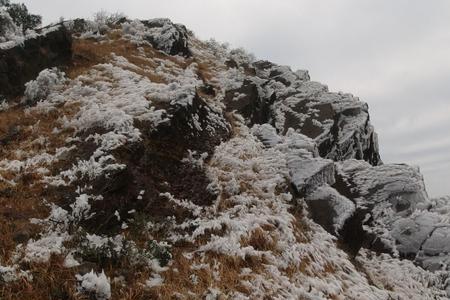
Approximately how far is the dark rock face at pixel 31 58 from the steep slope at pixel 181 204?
15 cm

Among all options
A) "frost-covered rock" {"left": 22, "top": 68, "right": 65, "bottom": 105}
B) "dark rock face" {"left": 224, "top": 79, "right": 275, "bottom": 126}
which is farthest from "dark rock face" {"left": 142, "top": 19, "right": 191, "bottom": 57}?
"frost-covered rock" {"left": 22, "top": 68, "right": 65, "bottom": 105}

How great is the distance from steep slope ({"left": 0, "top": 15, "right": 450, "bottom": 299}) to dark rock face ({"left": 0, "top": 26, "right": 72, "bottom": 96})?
15 cm

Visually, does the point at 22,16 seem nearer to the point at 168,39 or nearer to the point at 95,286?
the point at 168,39

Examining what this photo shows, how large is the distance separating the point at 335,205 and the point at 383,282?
99.9 inches

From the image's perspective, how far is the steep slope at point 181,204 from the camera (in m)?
9.02

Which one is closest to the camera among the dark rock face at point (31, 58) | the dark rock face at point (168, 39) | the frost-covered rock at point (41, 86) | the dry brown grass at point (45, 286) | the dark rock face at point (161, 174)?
the dry brown grass at point (45, 286)

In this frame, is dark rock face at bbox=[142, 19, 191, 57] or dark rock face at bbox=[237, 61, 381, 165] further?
dark rock face at bbox=[142, 19, 191, 57]

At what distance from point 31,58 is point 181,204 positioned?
33.4 feet

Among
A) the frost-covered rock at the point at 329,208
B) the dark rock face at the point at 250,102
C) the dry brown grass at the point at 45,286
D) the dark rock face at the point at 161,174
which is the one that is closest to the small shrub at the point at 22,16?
the dark rock face at the point at 250,102

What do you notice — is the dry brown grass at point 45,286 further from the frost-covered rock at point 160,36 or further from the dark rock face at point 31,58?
the frost-covered rock at point 160,36

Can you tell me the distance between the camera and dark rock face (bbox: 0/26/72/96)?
17.1 m

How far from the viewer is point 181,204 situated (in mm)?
11617

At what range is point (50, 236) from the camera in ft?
31.0

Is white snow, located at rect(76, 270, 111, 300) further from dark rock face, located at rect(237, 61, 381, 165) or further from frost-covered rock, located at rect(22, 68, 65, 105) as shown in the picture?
dark rock face, located at rect(237, 61, 381, 165)
